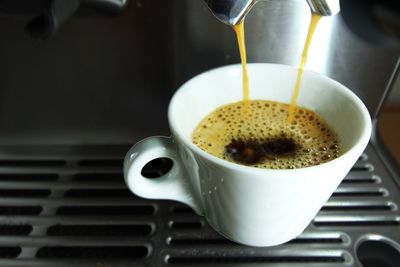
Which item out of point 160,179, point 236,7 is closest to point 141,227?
point 160,179

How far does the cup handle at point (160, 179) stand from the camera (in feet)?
1.06

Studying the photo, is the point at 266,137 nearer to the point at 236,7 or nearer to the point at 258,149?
the point at 258,149

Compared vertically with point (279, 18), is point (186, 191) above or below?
below

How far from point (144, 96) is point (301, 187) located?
0.21m

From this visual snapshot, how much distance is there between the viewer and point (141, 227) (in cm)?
37

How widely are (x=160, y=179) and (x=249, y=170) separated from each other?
0.09 meters

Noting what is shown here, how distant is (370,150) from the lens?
433 millimetres

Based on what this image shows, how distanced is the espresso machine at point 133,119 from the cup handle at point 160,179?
30 millimetres

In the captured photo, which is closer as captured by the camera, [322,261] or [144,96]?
[322,261]

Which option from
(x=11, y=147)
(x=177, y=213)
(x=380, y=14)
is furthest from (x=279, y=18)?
(x=11, y=147)

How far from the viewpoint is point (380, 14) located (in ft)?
1.11

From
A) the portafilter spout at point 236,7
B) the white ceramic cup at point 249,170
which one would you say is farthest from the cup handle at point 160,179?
the portafilter spout at point 236,7

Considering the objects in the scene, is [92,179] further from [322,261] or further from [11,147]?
[322,261]

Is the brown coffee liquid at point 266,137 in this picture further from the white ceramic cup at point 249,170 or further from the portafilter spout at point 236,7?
the portafilter spout at point 236,7
